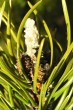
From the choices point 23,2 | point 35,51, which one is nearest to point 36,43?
point 35,51

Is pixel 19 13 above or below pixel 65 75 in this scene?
below

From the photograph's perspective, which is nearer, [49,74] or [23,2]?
[49,74]

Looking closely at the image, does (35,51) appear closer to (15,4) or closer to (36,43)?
(36,43)

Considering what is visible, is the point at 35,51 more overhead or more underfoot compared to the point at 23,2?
more overhead

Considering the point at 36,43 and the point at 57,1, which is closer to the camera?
the point at 36,43

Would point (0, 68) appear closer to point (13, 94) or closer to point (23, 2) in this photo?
point (13, 94)

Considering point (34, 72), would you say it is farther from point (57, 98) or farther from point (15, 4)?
point (15, 4)

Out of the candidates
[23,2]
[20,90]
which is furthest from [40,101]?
[23,2]
